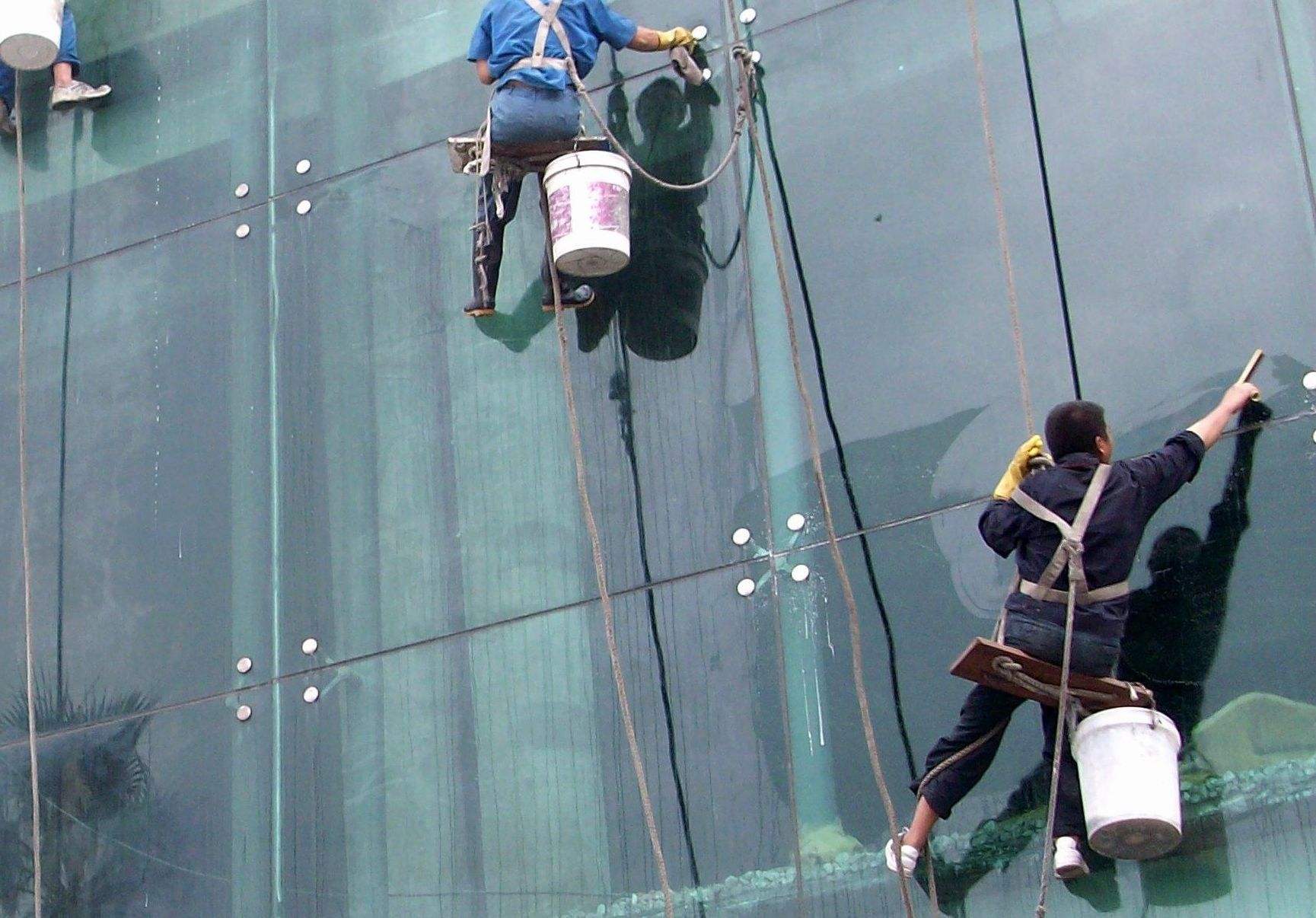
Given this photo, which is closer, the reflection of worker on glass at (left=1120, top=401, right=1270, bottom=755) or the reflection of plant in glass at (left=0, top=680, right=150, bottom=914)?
the reflection of worker on glass at (left=1120, top=401, right=1270, bottom=755)

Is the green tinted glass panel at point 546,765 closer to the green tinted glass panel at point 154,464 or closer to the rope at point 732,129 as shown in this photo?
the green tinted glass panel at point 154,464

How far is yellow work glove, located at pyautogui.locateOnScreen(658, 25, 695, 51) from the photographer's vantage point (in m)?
9.11

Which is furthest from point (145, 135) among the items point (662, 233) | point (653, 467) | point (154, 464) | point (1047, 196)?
point (1047, 196)

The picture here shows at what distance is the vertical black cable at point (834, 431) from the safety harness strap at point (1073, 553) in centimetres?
74

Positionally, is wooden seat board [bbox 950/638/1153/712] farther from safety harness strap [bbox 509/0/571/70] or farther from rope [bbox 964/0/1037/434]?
safety harness strap [bbox 509/0/571/70]

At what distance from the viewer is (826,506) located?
7965 millimetres

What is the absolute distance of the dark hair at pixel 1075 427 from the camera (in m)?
7.39

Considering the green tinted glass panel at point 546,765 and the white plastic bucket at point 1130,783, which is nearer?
the white plastic bucket at point 1130,783

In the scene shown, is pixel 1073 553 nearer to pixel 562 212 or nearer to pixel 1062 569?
pixel 1062 569

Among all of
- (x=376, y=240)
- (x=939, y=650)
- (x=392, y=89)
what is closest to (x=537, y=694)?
(x=939, y=650)

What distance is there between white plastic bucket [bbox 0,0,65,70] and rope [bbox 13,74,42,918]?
0.88 feet

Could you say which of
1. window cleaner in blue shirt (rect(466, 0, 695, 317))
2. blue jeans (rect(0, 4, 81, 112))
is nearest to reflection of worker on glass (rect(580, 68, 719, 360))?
window cleaner in blue shirt (rect(466, 0, 695, 317))

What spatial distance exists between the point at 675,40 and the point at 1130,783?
11.8 feet

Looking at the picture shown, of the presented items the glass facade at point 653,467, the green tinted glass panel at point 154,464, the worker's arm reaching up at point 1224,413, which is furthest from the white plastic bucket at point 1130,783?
the green tinted glass panel at point 154,464
